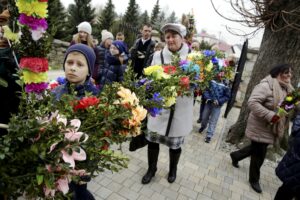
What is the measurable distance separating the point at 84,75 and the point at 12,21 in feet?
2.63

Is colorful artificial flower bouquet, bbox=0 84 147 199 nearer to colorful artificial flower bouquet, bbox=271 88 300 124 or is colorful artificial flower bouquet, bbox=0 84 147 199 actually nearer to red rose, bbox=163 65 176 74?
red rose, bbox=163 65 176 74

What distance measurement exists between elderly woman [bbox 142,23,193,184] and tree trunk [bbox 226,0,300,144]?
109 inches

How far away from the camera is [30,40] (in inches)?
52.9

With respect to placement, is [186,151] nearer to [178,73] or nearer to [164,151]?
[164,151]

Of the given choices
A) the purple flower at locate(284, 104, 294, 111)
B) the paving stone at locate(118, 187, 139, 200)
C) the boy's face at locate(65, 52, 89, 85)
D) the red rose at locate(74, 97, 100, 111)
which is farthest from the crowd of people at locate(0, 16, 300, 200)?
the red rose at locate(74, 97, 100, 111)

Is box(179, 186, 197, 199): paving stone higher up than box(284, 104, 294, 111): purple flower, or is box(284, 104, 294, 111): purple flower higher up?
box(284, 104, 294, 111): purple flower

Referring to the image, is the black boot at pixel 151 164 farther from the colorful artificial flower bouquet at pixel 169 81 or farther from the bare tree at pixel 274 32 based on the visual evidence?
the bare tree at pixel 274 32

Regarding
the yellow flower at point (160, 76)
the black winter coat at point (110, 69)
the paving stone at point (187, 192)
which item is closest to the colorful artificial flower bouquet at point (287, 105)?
the paving stone at point (187, 192)

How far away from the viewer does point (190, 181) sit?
3.89 meters

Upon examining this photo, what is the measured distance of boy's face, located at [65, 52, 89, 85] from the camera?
210cm

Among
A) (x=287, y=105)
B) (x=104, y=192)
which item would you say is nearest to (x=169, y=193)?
(x=104, y=192)

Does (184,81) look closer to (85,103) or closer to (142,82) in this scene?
(142,82)

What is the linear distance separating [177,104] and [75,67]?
150 cm

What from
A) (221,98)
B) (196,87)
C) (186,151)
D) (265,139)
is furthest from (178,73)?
(221,98)
